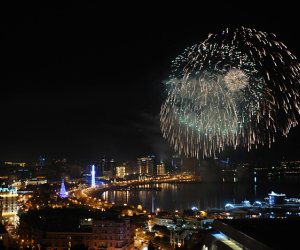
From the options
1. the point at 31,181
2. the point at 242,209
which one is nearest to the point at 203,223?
the point at 242,209

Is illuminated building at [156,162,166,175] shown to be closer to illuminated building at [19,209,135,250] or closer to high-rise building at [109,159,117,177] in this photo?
high-rise building at [109,159,117,177]

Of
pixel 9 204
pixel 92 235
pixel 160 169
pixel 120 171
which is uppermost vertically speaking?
pixel 160 169

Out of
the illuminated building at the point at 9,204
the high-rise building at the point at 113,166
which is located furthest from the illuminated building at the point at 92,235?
the high-rise building at the point at 113,166

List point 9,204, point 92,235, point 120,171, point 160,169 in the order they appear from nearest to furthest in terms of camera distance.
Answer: point 92,235
point 9,204
point 120,171
point 160,169

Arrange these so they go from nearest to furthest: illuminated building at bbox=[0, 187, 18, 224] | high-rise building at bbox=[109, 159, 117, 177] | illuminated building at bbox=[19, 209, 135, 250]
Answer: illuminated building at bbox=[19, 209, 135, 250]
illuminated building at bbox=[0, 187, 18, 224]
high-rise building at bbox=[109, 159, 117, 177]

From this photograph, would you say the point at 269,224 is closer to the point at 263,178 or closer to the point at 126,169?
the point at 263,178

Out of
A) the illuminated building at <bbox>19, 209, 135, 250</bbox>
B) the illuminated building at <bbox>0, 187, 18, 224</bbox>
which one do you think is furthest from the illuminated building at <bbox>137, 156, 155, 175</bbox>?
the illuminated building at <bbox>19, 209, 135, 250</bbox>

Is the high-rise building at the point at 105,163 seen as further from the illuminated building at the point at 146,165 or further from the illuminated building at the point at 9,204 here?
the illuminated building at the point at 9,204

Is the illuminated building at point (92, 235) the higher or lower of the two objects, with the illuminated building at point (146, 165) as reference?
lower

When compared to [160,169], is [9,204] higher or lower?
lower

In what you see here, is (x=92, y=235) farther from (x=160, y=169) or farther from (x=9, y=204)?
(x=160, y=169)

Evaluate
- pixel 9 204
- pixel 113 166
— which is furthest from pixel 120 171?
pixel 9 204
